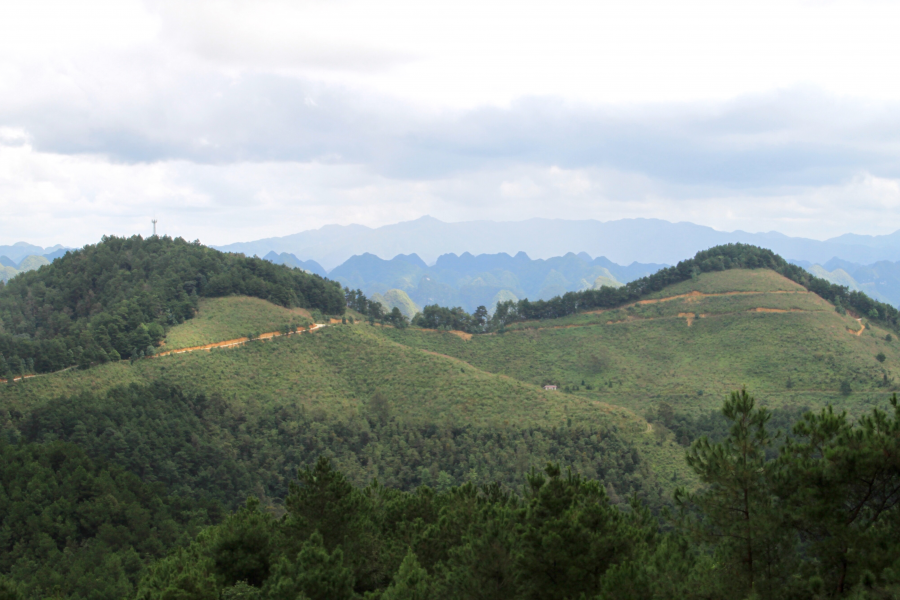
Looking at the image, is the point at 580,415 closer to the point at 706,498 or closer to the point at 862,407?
the point at 862,407

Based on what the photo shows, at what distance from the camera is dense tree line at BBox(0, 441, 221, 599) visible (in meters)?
29.5

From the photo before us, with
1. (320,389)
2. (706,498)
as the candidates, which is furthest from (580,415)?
(706,498)

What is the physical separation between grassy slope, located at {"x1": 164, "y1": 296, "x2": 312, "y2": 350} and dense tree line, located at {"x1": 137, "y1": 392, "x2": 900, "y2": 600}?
47617 millimetres

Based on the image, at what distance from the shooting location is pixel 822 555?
12094mm

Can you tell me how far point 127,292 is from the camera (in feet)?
253

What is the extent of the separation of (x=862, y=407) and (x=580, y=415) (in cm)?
2811

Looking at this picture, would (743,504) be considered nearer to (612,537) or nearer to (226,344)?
(612,537)

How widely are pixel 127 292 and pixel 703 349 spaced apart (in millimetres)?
74918

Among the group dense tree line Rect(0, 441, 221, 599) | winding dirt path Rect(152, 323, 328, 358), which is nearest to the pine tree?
dense tree line Rect(0, 441, 221, 599)

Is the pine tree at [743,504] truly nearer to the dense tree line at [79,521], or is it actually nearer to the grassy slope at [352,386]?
the dense tree line at [79,521]

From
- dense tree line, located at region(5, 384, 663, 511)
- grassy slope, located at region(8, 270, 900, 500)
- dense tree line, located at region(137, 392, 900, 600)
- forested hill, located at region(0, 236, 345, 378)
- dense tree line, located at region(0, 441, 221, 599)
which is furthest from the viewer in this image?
forested hill, located at region(0, 236, 345, 378)

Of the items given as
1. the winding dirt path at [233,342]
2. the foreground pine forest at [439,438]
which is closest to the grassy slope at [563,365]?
the foreground pine forest at [439,438]

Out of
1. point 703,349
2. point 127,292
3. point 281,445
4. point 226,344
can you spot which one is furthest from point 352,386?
point 703,349

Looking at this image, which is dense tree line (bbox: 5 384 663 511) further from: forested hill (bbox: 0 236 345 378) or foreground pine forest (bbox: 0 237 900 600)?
forested hill (bbox: 0 236 345 378)
